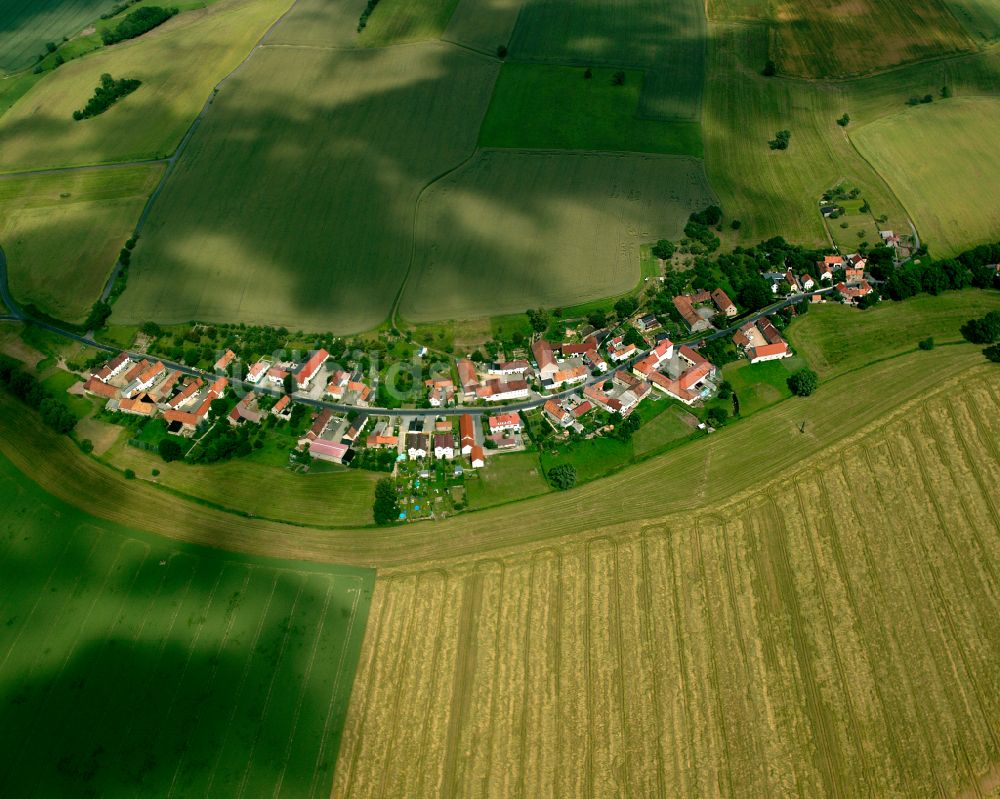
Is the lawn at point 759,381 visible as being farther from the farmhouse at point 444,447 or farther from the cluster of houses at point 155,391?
the cluster of houses at point 155,391

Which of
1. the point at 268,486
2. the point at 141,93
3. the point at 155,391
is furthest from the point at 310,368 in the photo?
the point at 141,93

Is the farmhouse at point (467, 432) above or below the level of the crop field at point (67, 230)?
below

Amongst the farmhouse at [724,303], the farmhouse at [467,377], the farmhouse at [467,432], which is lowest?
the farmhouse at [724,303]

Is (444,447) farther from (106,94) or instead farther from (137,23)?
(137,23)

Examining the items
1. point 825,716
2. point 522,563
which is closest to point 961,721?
point 825,716

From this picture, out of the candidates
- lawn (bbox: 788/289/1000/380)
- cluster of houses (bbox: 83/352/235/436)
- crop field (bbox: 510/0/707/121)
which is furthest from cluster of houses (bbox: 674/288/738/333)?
cluster of houses (bbox: 83/352/235/436)

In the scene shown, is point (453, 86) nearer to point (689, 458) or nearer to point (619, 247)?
point (619, 247)

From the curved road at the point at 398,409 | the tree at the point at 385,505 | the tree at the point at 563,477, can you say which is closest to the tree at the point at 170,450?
the curved road at the point at 398,409
